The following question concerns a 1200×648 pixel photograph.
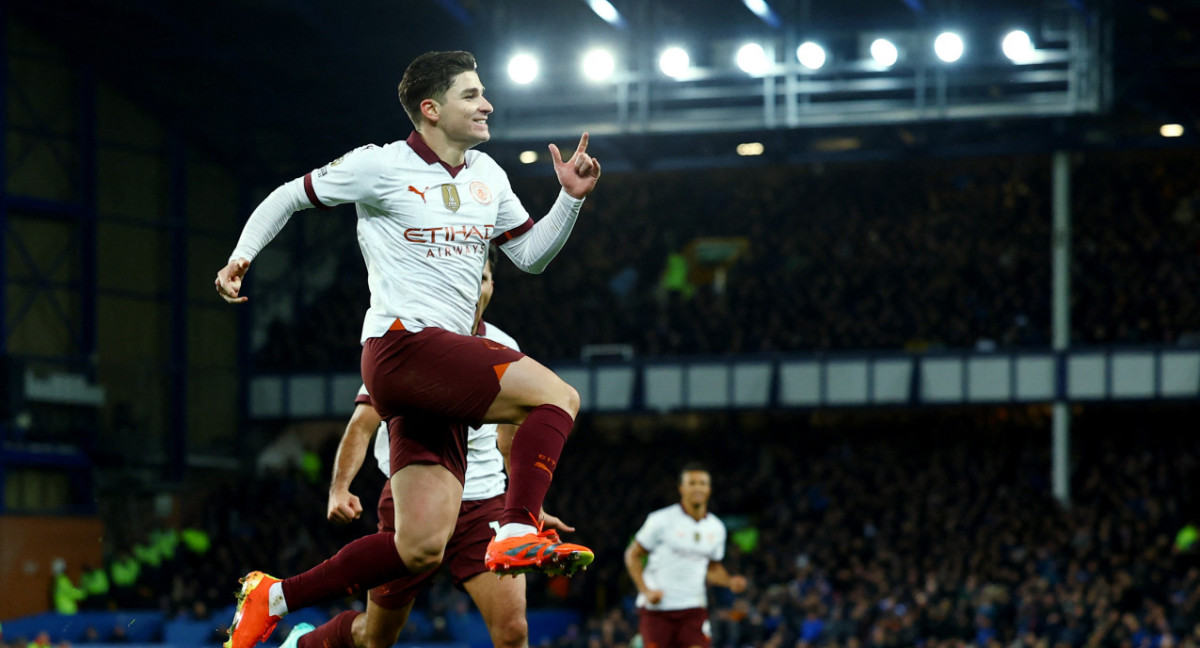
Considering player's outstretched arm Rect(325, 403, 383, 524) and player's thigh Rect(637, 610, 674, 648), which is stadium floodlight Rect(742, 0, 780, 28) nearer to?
player's thigh Rect(637, 610, 674, 648)

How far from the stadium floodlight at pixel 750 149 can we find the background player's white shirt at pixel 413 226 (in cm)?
2500

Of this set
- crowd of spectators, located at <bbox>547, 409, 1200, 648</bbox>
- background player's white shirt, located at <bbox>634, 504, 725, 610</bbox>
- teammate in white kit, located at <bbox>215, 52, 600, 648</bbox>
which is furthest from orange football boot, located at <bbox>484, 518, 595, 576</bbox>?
crowd of spectators, located at <bbox>547, 409, 1200, 648</bbox>

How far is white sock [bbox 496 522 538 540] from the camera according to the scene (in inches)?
247

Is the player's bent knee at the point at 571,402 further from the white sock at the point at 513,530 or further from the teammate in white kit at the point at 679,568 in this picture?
the teammate in white kit at the point at 679,568

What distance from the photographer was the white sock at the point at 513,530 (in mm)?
6281

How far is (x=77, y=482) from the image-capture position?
3100 cm

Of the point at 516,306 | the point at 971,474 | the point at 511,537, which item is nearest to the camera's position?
the point at 511,537

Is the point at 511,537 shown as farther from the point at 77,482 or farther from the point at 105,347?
the point at 105,347

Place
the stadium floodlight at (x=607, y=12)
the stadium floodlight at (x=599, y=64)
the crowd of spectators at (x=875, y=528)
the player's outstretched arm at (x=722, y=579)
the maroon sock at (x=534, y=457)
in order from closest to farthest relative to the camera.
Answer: the maroon sock at (x=534, y=457)
the player's outstretched arm at (x=722, y=579)
the crowd of spectators at (x=875, y=528)
the stadium floodlight at (x=607, y=12)
the stadium floodlight at (x=599, y=64)

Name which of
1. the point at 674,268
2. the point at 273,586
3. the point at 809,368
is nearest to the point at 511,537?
the point at 273,586

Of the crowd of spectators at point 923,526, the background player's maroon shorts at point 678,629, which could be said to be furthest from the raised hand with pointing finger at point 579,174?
the crowd of spectators at point 923,526

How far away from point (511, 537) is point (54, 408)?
2610cm

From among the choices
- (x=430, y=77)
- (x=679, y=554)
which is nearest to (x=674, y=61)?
(x=679, y=554)

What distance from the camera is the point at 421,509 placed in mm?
6895
